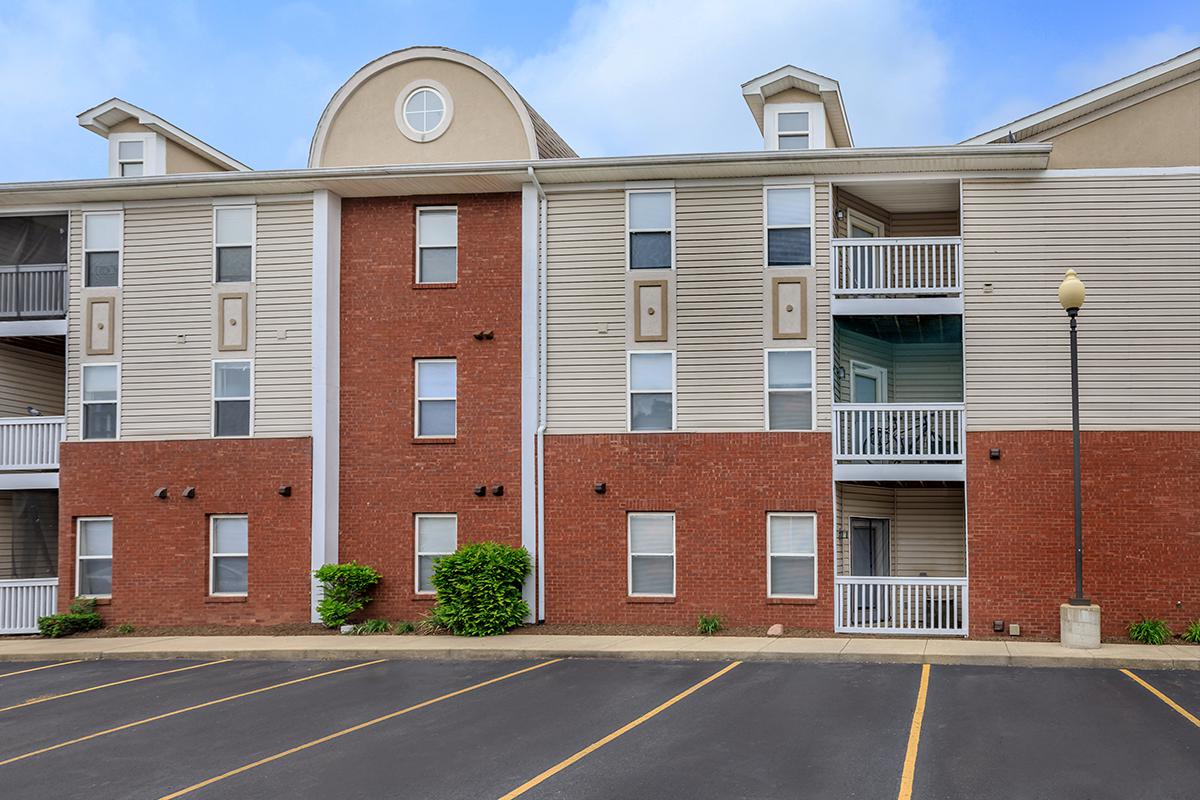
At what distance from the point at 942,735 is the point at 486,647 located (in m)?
8.15

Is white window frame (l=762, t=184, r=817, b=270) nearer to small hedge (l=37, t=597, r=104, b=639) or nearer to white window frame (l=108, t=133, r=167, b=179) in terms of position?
white window frame (l=108, t=133, r=167, b=179)

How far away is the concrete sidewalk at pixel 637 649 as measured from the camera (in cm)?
1677

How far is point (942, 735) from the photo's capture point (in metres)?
11.8

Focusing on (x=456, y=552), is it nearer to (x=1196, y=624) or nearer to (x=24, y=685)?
(x=24, y=685)

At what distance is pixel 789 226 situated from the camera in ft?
67.8

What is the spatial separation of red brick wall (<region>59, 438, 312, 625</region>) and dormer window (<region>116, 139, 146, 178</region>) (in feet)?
18.4

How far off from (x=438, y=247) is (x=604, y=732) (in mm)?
11851

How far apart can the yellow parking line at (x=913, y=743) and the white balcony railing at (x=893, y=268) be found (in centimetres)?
723

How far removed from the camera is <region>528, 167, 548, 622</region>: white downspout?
20688 mm

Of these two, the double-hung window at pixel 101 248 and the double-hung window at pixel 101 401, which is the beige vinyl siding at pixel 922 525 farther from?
the double-hung window at pixel 101 248

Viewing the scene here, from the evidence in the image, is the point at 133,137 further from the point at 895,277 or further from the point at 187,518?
the point at 895,277

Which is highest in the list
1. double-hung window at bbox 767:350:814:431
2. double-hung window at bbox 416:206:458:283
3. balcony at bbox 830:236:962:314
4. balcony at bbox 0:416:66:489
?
double-hung window at bbox 416:206:458:283

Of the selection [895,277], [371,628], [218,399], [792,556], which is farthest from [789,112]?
[371,628]

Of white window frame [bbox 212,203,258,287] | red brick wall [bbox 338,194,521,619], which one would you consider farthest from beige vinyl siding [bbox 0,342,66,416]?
red brick wall [bbox 338,194,521,619]
